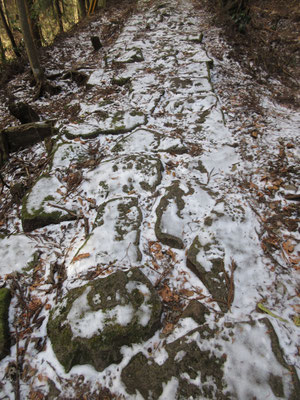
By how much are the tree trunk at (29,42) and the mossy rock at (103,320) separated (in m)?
4.89

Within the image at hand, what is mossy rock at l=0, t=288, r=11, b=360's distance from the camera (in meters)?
1.58

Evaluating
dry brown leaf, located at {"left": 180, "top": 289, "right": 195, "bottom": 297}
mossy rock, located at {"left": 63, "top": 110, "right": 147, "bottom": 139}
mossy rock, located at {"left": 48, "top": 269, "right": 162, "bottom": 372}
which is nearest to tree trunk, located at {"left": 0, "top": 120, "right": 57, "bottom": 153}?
mossy rock, located at {"left": 63, "top": 110, "right": 147, "bottom": 139}

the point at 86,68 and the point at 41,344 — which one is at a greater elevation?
the point at 86,68

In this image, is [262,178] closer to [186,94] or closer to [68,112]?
[186,94]

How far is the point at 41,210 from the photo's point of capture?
2385mm

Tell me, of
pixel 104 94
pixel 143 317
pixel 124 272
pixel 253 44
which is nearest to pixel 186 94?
pixel 104 94

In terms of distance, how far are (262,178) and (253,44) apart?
15.1 feet

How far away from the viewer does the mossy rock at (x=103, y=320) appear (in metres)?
1.53

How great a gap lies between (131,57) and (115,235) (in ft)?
16.1

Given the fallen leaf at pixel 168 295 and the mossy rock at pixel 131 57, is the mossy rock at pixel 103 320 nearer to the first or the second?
the fallen leaf at pixel 168 295

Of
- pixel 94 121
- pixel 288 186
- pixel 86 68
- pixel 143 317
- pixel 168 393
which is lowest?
pixel 168 393

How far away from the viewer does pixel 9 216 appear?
2502mm

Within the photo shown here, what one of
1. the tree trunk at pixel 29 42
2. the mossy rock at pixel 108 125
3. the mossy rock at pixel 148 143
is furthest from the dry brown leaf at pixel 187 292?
the tree trunk at pixel 29 42

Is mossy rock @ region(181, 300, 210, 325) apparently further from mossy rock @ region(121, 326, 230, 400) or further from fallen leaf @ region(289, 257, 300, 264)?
fallen leaf @ region(289, 257, 300, 264)
